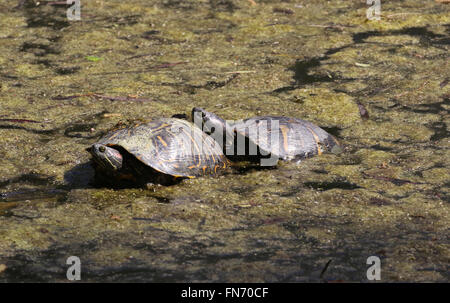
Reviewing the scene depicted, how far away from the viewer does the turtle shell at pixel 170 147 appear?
5.63m

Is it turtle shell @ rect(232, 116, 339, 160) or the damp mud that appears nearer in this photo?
the damp mud

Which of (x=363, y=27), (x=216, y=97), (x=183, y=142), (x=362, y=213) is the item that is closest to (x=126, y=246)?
(x=183, y=142)

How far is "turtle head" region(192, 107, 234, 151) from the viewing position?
254 inches

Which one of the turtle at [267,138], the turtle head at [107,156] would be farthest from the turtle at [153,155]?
the turtle at [267,138]

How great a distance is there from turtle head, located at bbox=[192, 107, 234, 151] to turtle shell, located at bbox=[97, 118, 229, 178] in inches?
13.0

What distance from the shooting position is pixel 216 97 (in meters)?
7.82

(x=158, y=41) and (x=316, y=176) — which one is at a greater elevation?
(x=158, y=41)

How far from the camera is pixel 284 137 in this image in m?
6.38

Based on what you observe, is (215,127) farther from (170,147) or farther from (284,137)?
(170,147)

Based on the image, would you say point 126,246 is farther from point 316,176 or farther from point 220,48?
point 220,48

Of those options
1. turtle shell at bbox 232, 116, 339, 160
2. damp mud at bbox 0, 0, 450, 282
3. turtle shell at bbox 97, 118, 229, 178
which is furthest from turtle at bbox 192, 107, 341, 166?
turtle shell at bbox 97, 118, 229, 178

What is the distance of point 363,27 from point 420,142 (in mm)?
3727

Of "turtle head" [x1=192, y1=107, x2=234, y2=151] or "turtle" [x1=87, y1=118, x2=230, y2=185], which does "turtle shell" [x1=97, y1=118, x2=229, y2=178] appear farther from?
"turtle head" [x1=192, y1=107, x2=234, y2=151]
